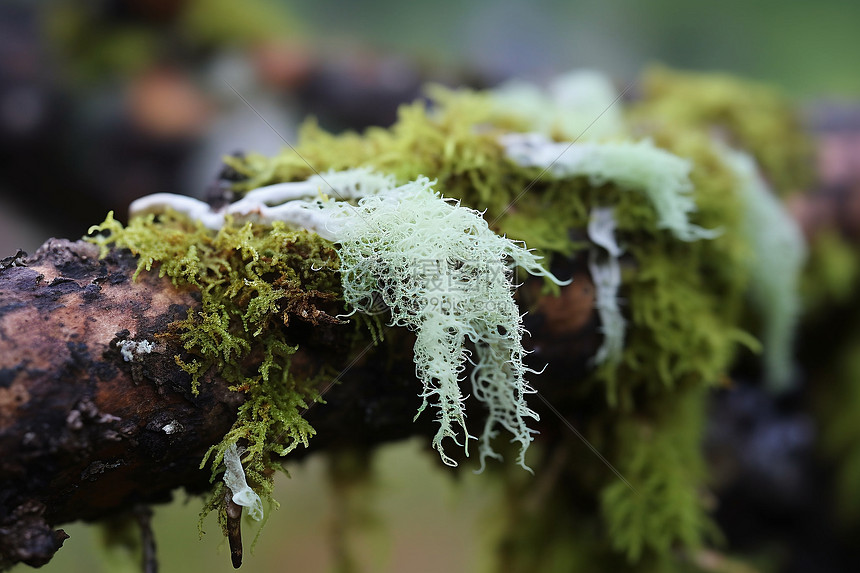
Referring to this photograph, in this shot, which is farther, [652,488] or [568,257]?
[652,488]

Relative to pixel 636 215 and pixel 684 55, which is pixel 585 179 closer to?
pixel 636 215

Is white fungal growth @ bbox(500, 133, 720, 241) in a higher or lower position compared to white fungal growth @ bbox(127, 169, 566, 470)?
higher

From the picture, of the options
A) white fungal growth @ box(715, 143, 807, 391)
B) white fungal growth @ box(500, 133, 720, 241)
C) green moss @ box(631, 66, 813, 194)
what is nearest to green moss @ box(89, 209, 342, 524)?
white fungal growth @ box(500, 133, 720, 241)

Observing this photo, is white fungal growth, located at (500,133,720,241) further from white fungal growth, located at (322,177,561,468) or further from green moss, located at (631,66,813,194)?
green moss, located at (631,66,813,194)

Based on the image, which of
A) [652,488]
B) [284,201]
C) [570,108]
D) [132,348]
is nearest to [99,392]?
[132,348]

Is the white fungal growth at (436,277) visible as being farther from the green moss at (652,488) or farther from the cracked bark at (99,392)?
the green moss at (652,488)

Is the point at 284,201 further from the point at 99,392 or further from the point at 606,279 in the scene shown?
the point at 606,279

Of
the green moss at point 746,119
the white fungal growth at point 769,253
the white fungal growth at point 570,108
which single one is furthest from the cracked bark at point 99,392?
the green moss at point 746,119
